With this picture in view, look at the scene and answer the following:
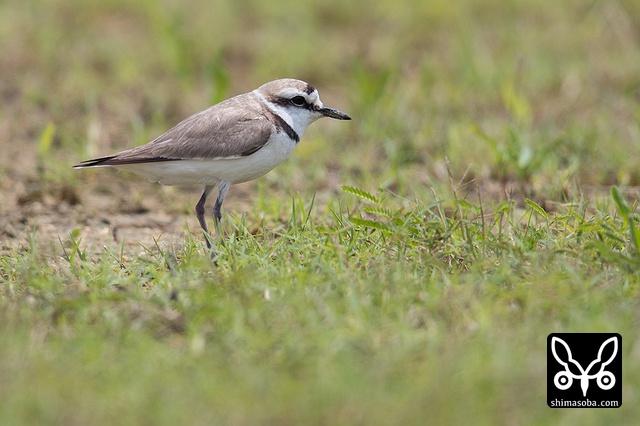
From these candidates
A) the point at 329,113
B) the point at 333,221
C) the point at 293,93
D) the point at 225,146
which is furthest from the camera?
the point at 329,113

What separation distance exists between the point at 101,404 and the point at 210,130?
2557mm

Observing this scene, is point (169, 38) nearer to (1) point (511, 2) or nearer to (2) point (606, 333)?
(1) point (511, 2)

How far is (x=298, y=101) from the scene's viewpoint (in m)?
6.18

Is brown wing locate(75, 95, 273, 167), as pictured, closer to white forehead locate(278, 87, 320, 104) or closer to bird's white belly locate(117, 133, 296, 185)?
bird's white belly locate(117, 133, 296, 185)

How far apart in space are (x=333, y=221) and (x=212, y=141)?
0.93m

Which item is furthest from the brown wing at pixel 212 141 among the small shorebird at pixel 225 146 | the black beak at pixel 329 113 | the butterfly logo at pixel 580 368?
the butterfly logo at pixel 580 368

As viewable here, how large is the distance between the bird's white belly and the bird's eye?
272mm

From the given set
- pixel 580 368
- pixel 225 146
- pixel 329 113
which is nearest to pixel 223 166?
pixel 225 146

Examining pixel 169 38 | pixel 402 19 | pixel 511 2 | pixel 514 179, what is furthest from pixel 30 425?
pixel 511 2

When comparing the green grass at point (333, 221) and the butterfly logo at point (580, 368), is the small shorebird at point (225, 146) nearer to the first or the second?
the green grass at point (333, 221)

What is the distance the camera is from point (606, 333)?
4.18 metres

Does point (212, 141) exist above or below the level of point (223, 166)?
above

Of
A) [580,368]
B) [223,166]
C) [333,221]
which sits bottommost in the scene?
[580,368]

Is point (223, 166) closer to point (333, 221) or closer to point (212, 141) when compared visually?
point (212, 141)
